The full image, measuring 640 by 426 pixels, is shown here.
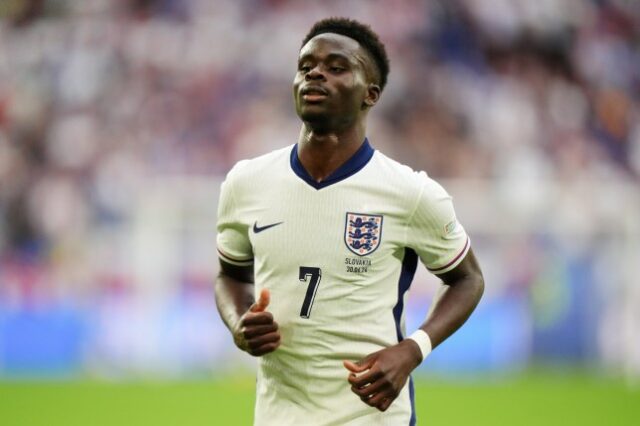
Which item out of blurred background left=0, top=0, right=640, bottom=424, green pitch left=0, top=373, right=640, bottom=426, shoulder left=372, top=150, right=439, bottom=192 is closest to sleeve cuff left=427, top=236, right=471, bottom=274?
shoulder left=372, top=150, right=439, bottom=192

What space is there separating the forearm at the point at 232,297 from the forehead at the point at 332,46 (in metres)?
1.00

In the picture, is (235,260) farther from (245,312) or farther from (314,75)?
(314,75)

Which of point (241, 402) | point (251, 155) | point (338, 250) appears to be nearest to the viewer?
point (338, 250)

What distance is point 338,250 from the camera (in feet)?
13.9

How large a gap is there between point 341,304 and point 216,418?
6.54 m

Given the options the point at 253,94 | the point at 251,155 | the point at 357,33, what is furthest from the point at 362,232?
the point at 253,94

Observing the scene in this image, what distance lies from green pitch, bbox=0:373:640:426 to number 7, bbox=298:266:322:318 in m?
6.16

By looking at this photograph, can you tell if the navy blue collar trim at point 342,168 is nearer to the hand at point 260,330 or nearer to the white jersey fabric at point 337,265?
the white jersey fabric at point 337,265

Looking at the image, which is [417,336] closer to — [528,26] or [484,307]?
[484,307]

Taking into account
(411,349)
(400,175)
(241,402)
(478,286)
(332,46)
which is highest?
(332,46)

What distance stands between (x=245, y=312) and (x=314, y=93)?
89 centimetres

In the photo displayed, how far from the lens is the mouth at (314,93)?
423 cm

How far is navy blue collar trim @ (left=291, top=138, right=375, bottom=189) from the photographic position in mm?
4344

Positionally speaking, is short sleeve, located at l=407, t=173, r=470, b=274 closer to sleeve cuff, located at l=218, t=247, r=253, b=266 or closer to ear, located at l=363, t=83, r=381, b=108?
ear, located at l=363, t=83, r=381, b=108
